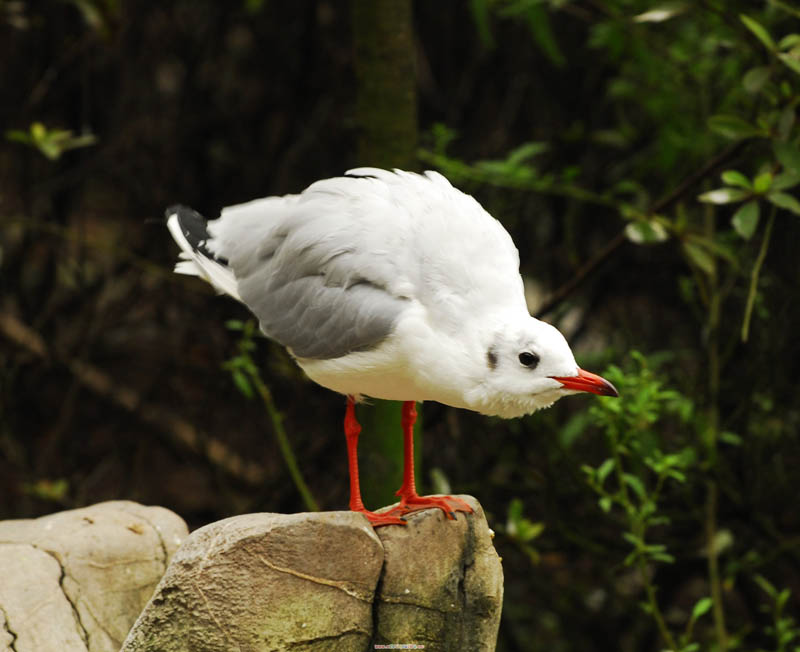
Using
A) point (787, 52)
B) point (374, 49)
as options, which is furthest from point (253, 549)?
point (787, 52)

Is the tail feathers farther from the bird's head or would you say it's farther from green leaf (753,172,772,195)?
green leaf (753,172,772,195)

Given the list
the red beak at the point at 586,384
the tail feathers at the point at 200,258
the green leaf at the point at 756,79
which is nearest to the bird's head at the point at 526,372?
the red beak at the point at 586,384

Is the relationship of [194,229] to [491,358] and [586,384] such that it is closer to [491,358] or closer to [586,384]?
[491,358]

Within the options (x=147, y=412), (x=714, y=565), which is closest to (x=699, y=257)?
(x=714, y=565)

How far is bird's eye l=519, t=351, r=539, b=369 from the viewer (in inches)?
111

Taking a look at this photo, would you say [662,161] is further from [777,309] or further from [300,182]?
[300,182]

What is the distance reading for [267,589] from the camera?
2.78m

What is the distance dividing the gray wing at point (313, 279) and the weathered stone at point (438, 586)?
55cm

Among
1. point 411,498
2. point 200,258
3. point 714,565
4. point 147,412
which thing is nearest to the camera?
point 411,498

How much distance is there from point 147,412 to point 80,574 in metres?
3.53

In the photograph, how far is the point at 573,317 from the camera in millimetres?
6930

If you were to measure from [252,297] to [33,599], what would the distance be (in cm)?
109

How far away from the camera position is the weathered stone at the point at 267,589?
2725 millimetres

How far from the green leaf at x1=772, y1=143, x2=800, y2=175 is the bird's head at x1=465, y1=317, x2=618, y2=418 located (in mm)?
1378
